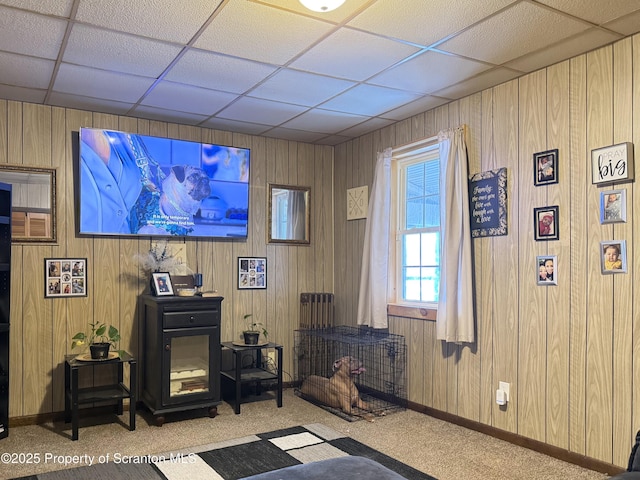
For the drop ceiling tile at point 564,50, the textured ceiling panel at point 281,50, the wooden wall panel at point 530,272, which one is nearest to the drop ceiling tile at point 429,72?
the textured ceiling panel at point 281,50

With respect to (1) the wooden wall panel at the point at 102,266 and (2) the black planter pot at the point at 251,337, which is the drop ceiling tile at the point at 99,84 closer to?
(1) the wooden wall panel at the point at 102,266

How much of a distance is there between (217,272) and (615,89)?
11.2 feet

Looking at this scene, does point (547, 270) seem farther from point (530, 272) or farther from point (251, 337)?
point (251, 337)

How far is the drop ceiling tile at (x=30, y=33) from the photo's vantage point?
2.71 meters

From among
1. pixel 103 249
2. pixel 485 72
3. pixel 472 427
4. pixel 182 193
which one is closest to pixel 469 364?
pixel 472 427

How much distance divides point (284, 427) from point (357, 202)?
7.29ft

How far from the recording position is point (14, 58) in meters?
3.23

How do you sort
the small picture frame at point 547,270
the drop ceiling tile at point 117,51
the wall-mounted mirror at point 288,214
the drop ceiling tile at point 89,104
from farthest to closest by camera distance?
the wall-mounted mirror at point 288,214 < the drop ceiling tile at point 89,104 < the small picture frame at point 547,270 < the drop ceiling tile at point 117,51

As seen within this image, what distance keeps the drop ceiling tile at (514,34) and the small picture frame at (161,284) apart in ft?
9.12

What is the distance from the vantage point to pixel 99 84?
12.2 feet

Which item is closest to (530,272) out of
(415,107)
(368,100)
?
(415,107)

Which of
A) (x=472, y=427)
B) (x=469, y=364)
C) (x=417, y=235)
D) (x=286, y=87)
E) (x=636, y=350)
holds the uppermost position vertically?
(x=286, y=87)

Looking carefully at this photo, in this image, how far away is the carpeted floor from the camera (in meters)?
3.15

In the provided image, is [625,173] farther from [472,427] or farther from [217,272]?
[217,272]
